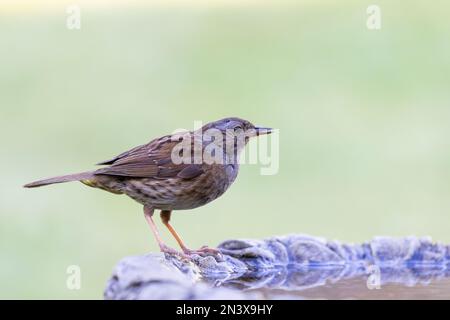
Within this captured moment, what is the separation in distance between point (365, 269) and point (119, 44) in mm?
10403

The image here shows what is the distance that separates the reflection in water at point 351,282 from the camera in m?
4.76

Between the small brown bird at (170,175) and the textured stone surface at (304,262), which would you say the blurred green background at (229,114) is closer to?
the small brown bird at (170,175)

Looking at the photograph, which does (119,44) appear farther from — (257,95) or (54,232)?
(54,232)

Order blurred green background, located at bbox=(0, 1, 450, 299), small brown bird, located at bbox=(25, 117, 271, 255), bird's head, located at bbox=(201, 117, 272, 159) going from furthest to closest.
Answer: blurred green background, located at bbox=(0, 1, 450, 299) < bird's head, located at bbox=(201, 117, 272, 159) < small brown bird, located at bbox=(25, 117, 271, 255)

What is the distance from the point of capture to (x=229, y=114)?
12445 mm

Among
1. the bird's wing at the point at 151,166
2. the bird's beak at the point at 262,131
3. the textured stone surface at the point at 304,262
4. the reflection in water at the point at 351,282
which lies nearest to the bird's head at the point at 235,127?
the bird's beak at the point at 262,131

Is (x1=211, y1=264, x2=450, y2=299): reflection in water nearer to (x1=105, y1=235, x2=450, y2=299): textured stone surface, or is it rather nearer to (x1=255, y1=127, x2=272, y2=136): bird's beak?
(x1=105, y1=235, x2=450, y2=299): textured stone surface

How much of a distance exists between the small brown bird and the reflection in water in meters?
0.50

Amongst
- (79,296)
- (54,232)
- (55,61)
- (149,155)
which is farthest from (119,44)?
(149,155)

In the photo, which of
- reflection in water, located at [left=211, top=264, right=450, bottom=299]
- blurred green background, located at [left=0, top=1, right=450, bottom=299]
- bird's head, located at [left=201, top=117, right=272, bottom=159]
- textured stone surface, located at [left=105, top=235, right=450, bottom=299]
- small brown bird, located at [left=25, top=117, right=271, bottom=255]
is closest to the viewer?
reflection in water, located at [left=211, top=264, right=450, bottom=299]

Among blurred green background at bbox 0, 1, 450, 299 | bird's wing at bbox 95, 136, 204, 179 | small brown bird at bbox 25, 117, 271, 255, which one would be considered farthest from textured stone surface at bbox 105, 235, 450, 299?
Answer: blurred green background at bbox 0, 1, 450, 299

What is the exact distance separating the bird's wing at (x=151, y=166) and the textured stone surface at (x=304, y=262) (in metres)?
0.56

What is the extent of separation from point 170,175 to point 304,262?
107cm

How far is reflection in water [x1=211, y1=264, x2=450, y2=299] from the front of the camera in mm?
4758
